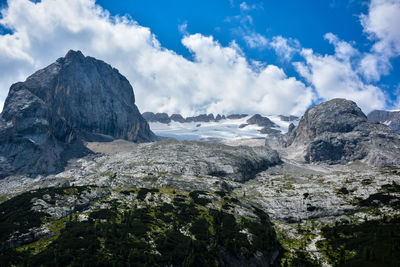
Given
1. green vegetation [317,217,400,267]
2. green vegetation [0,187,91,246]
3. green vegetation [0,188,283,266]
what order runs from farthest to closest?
green vegetation [0,187,91,246] → green vegetation [317,217,400,267] → green vegetation [0,188,283,266]

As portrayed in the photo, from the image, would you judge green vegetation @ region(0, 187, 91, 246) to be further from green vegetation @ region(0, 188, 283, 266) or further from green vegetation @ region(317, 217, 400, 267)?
green vegetation @ region(317, 217, 400, 267)

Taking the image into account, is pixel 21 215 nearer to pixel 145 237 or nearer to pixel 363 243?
pixel 145 237

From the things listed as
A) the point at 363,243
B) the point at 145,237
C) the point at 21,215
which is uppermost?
the point at 363,243

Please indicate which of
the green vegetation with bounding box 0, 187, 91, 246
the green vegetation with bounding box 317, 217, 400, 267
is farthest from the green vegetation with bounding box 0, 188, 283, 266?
the green vegetation with bounding box 317, 217, 400, 267

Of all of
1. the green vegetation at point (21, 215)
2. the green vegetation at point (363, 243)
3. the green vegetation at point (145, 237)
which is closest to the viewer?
the green vegetation at point (145, 237)

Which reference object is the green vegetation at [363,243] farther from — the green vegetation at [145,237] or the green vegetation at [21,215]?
the green vegetation at [21,215]

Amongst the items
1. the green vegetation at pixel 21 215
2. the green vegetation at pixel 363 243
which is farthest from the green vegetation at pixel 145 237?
the green vegetation at pixel 363 243

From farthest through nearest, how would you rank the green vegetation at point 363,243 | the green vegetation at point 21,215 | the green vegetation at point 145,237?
the green vegetation at point 21,215 < the green vegetation at point 363,243 < the green vegetation at point 145,237

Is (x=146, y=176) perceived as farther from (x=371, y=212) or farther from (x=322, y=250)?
(x=371, y=212)

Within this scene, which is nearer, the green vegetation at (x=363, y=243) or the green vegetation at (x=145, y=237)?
the green vegetation at (x=145, y=237)

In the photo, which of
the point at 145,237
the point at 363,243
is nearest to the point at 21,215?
the point at 145,237

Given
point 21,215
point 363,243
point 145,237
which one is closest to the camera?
point 145,237

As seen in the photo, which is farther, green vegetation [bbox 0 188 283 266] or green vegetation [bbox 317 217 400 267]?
green vegetation [bbox 317 217 400 267]

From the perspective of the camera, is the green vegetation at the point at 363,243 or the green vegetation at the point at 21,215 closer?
the green vegetation at the point at 363,243
